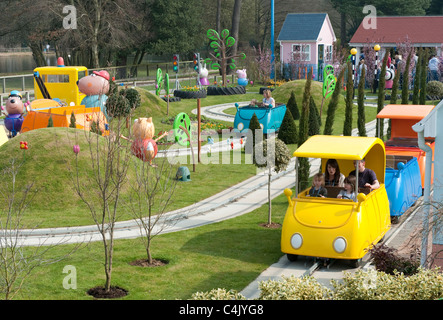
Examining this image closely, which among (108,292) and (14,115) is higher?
(14,115)

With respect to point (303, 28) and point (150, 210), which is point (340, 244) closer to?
point (150, 210)

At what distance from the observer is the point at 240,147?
26703 mm

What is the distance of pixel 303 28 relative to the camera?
57.8m

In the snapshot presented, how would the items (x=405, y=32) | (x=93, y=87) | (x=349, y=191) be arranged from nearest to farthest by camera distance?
(x=349, y=191) < (x=93, y=87) < (x=405, y=32)

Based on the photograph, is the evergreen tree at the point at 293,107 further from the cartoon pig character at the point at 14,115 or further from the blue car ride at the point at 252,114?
the cartoon pig character at the point at 14,115

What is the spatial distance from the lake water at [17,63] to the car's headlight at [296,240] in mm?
53034

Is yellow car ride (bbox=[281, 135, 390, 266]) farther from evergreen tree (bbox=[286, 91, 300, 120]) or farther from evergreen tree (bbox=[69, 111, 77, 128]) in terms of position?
evergreen tree (bbox=[286, 91, 300, 120])

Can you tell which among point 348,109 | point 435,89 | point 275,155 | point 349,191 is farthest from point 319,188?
point 435,89

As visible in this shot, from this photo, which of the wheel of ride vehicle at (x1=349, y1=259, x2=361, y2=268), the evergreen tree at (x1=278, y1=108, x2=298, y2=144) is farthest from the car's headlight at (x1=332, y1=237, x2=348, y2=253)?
the evergreen tree at (x1=278, y1=108, x2=298, y2=144)

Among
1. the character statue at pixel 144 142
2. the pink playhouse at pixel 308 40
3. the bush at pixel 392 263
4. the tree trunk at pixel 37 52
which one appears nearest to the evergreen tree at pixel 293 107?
the character statue at pixel 144 142

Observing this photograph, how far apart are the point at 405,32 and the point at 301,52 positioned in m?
8.77

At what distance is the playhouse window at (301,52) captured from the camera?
53.7 m

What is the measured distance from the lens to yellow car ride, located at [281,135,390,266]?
12773 mm
